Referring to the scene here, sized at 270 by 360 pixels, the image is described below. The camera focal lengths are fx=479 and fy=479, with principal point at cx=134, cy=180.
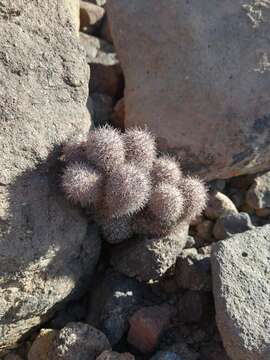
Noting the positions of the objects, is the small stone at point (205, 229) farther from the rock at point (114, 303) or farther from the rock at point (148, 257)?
the rock at point (114, 303)

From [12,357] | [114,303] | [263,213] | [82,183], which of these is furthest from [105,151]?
[263,213]

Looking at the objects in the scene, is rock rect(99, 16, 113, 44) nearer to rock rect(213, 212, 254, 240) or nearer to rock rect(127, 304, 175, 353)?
rock rect(213, 212, 254, 240)

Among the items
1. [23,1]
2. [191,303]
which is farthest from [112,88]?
[191,303]

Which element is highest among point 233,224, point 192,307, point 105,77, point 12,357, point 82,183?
point 82,183

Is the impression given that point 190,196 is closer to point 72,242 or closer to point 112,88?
point 72,242

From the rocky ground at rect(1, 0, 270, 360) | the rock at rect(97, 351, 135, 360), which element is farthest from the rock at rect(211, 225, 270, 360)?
the rock at rect(97, 351, 135, 360)

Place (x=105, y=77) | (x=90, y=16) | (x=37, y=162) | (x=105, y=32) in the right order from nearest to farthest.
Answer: (x=37, y=162), (x=105, y=77), (x=90, y=16), (x=105, y=32)

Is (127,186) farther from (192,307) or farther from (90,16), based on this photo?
(90,16)
